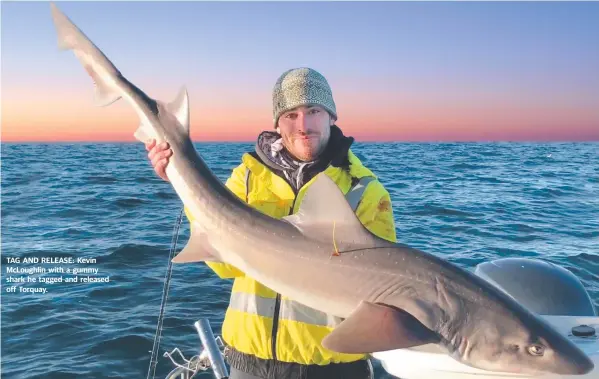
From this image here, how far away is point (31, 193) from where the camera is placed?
77.2ft

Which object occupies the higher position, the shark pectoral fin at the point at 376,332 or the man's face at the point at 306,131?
the man's face at the point at 306,131

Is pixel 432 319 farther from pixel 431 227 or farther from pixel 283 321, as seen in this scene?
pixel 431 227

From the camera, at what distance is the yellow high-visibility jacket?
369 cm

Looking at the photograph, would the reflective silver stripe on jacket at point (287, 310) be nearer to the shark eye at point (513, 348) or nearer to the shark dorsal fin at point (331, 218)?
the shark dorsal fin at point (331, 218)

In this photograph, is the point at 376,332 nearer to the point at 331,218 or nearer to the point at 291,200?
the point at 331,218

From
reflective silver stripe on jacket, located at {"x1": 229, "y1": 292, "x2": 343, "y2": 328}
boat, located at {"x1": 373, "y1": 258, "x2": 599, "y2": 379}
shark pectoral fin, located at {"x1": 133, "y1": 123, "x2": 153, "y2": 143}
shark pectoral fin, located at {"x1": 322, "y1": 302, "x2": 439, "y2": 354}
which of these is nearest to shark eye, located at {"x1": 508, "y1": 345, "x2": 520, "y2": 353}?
boat, located at {"x1": 373, "y1": 258, "x2": 599, "y2": 379}

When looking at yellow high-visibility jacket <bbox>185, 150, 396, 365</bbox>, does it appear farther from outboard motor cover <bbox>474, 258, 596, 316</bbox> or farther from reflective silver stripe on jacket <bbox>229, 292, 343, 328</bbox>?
outboard motor cover <bbox>474, 258, 596, 316</bbox>

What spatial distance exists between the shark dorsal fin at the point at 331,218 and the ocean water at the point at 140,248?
4.09 m

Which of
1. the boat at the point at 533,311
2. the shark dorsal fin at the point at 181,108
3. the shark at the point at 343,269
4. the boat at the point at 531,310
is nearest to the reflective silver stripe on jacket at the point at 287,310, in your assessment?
the shark at the point at 343,269

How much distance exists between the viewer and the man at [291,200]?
3.71m

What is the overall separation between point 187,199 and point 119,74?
40.6 inches

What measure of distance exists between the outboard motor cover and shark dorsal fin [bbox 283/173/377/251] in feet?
8.45

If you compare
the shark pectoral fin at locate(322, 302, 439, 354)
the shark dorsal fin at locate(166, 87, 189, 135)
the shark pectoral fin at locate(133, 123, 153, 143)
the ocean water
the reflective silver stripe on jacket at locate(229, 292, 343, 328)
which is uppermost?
the shark dorsal fin at locate(166, 87, 189, 135)

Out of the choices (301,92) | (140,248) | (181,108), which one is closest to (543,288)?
(301,92)
